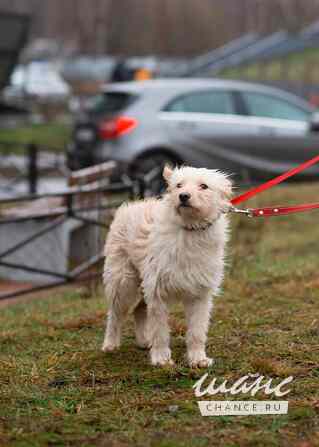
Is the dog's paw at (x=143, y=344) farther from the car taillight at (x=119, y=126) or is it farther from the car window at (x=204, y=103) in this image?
the car window at (x=204, y=103)

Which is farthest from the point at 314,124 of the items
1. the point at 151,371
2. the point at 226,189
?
the point at 151,371

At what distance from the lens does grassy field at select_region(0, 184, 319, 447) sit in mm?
3943

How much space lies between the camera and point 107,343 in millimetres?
5488

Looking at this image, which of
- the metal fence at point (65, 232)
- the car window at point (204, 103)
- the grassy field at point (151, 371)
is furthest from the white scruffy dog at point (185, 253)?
the car window at point (204, 103)

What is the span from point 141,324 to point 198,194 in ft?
4.02

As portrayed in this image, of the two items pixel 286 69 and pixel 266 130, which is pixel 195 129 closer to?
pixel 266 130

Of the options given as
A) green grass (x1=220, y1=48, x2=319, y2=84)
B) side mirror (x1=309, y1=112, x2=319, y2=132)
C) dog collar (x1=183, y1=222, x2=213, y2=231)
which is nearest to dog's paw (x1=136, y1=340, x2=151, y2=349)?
dog collar (x1=183, y1=222, x2=213, y2=231)

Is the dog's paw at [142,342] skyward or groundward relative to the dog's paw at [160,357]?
groundward

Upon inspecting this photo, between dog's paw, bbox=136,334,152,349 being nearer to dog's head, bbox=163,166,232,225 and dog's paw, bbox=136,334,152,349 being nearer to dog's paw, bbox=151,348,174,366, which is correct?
dog's paw, bbox=151,348,174,366

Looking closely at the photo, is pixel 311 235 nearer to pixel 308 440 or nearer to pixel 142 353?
pixel 142 353

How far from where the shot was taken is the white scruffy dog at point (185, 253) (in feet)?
16.0

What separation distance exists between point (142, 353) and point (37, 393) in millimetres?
1040

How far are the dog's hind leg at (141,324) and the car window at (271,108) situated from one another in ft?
28.4

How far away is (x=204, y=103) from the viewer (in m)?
13.5
